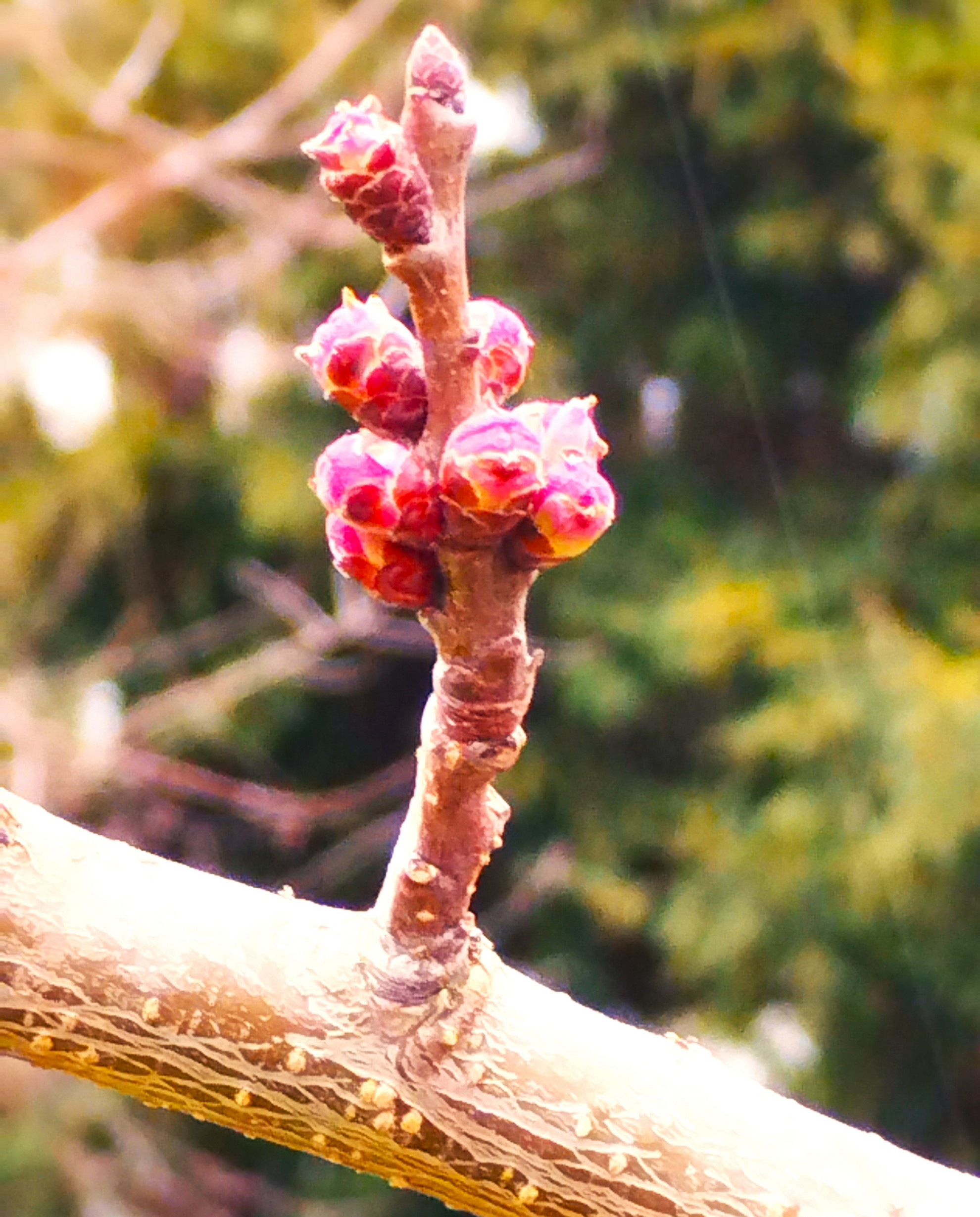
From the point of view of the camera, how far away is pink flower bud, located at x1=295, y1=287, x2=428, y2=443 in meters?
0.46

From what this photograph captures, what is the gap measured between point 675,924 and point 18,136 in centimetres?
219

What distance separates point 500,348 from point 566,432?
0.18ft

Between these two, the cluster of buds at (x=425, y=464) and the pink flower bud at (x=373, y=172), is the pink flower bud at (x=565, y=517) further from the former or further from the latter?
the pink flower bud at (x=373, y=172)

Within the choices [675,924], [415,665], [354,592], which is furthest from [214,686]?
[675,924]

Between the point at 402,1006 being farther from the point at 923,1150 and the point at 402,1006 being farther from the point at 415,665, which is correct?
the point at 415,665

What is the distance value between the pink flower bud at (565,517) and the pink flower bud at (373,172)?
0.34ft

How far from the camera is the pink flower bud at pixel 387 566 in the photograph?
48cm

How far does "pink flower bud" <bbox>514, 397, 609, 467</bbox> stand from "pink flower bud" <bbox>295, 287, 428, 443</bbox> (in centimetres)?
4

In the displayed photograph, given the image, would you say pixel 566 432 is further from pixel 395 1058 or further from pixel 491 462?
pixel 395 1058

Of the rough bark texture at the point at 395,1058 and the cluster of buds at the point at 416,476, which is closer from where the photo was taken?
the cluster of buds at the point at 416,476

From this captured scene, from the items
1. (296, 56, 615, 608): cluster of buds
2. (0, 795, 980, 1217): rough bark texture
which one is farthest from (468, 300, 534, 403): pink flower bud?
(0, 795, 980, 1217): rough bark texture

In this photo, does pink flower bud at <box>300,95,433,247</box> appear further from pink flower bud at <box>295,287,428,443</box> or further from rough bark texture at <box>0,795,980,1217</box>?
rough bark texture at <box>0,795,980,1217</box>

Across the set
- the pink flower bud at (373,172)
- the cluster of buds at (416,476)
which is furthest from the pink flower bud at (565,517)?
the pink flower bud at (373,172)

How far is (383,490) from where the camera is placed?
46cm
